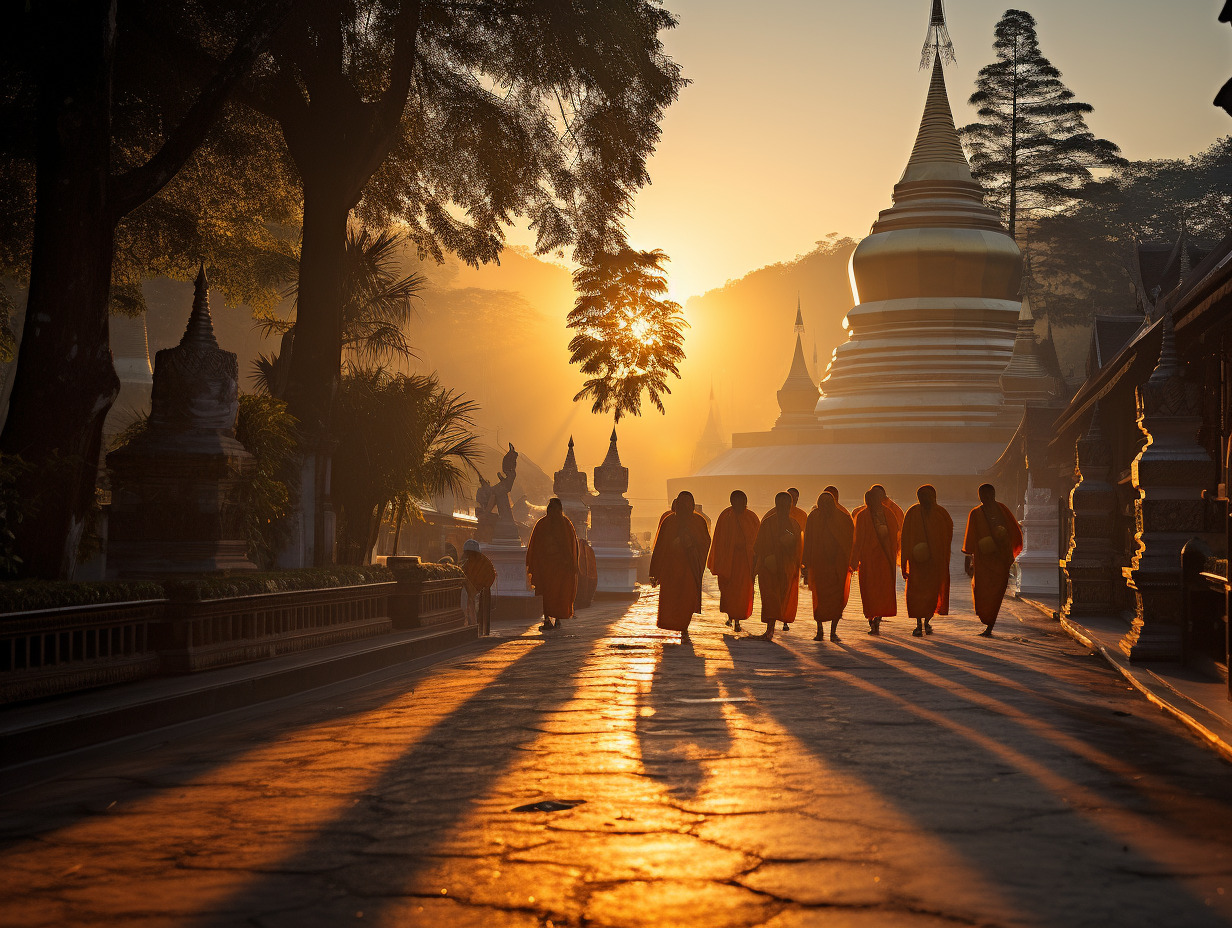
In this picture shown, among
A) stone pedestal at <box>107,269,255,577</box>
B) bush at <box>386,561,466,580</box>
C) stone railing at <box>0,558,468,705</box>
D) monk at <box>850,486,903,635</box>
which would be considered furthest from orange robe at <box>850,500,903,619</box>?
stone pedestal at <box>107,269,255,577</box>

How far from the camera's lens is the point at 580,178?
16.8 metres

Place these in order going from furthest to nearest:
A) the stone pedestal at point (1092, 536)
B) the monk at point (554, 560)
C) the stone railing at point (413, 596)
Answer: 1. the monk at point (554, 560)
2. the stone pedestal at point (1092, 536)
3. the stone railing at point (413, 596)

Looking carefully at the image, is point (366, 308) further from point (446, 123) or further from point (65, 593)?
point (65, 593)

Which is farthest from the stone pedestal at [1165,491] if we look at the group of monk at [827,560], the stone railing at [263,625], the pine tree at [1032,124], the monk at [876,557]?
the pine tree at [1032,124]

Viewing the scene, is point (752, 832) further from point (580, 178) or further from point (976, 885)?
point (580, 178)

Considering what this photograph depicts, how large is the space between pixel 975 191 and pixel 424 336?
238 ft

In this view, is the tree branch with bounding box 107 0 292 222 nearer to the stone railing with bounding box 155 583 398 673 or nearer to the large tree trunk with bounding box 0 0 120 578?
the large tree trunk with bounding box 0 0 120 578

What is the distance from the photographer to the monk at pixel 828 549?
14.4m

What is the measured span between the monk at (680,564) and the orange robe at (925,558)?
2.18m

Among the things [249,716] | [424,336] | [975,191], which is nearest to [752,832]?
[249,716]

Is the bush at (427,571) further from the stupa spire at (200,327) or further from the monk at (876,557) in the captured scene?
the monk at (876,557)

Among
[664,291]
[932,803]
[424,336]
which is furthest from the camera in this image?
[424,336]

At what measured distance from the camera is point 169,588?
28.3 ft

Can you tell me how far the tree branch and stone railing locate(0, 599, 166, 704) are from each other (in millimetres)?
3012
